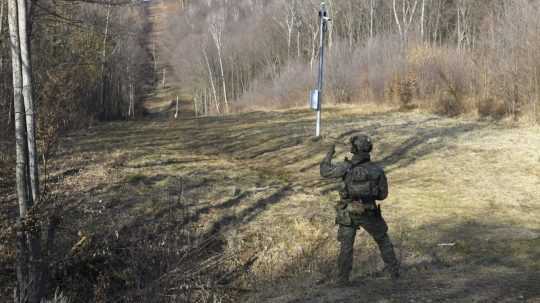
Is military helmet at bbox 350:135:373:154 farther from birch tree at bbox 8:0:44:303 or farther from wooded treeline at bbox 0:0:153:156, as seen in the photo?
birch tree at bbox 8:0:44:303

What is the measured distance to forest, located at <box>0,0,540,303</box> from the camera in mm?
6824

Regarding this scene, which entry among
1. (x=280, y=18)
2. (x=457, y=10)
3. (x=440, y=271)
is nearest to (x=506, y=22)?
(x=440, y=271)

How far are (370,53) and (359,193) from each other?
2657 centimetres

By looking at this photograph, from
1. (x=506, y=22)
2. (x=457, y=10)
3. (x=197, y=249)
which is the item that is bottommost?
(x=197, y=249)

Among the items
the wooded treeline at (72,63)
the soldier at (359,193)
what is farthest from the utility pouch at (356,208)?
the wooded treeline at (72,63)

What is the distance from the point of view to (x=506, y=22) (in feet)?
65.9

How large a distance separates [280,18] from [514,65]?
3529 cm

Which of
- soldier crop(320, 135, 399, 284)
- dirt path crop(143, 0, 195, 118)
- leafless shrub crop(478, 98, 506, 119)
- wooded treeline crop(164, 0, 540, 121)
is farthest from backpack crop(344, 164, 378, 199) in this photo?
→ dirt path crop(143, 0, 195, 118)

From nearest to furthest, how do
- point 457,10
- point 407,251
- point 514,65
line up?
1. point 407,251
2. point 514,65
3. point 457,10

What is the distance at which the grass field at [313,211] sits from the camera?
6.07 meters

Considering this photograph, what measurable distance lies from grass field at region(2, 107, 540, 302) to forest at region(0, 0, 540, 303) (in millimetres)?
43

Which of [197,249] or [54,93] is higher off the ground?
[54,93]

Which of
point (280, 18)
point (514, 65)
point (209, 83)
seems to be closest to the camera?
point (514, 65)

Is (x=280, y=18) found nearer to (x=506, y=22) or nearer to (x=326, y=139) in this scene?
(x=506, y=22)
